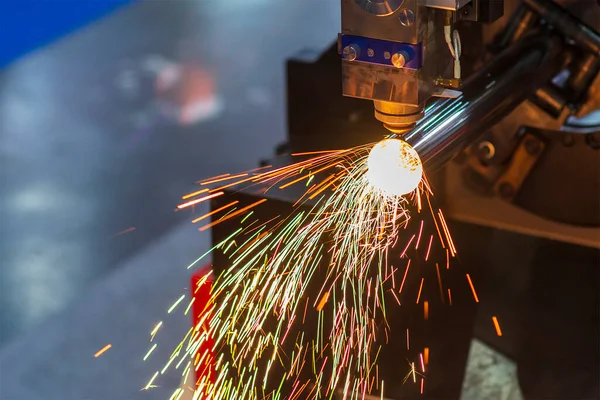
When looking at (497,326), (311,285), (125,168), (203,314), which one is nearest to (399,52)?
(311,285)

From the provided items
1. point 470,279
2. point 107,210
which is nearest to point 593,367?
point 470,279

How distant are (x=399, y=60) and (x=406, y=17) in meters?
0.04

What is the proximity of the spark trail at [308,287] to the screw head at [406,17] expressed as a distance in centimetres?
29

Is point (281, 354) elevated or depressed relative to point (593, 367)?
elevated

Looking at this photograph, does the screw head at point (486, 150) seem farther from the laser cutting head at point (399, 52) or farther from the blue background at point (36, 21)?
the blue background at point (36, 21)

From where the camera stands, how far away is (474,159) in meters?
1.28

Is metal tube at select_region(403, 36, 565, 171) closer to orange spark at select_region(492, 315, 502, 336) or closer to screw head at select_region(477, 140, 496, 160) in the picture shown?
screw head at select_region(477, 140, 496, 160)

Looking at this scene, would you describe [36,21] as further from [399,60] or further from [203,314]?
[399,60]

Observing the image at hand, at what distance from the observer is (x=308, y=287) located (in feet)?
3.35

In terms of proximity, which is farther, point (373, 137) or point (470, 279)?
point (470, 279)

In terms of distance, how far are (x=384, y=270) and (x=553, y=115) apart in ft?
1.15

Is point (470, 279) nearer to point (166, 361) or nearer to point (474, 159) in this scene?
point (474, 159)

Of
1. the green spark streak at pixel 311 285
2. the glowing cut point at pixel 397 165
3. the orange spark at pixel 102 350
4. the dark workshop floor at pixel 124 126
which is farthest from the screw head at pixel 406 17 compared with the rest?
→ the dark workshop floor at pixel 124 126

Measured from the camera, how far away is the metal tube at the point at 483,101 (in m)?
0.83
